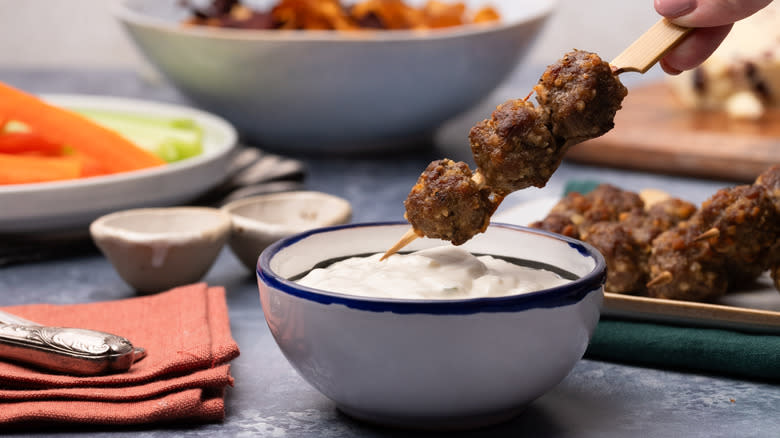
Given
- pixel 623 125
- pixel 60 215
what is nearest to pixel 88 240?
pixel 60 215

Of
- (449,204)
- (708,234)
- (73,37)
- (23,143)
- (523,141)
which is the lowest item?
(73,37)

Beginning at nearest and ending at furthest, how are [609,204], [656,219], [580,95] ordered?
[580,95] < [656,219] < [609,204]

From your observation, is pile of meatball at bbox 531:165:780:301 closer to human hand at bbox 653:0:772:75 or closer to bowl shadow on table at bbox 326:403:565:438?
human hand at bbox 653:0:772:75

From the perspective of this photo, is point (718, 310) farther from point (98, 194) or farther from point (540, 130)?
point (98, 194)

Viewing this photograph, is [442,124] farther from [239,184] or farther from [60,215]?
[60,215]

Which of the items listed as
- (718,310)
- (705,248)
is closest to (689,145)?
(705,248)

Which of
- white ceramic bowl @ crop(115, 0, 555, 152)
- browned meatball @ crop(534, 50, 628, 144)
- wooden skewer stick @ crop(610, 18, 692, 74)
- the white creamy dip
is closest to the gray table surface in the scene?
the white creamy dip
